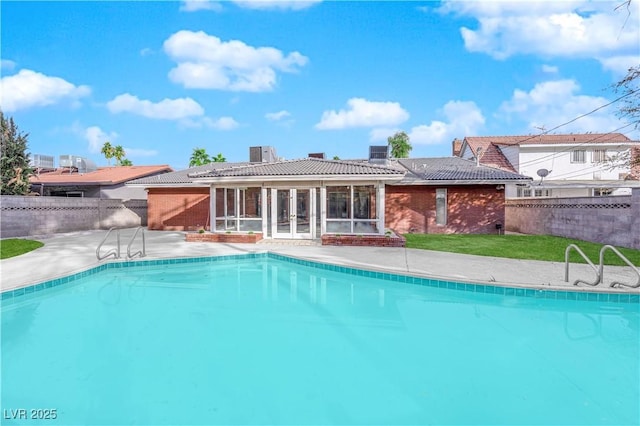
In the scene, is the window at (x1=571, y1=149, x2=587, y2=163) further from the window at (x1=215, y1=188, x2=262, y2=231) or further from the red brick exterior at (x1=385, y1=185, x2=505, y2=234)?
the window at (x1=215, y1=188, x2=262, y2=231)

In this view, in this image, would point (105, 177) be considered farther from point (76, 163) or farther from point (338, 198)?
point (338, 198)

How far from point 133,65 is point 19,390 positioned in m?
23.7

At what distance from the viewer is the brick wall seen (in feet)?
66.4

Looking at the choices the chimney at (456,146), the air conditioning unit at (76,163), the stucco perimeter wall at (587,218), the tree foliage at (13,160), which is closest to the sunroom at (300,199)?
the stucco perimeter wall at (587,218)

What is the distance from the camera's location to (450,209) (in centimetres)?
1808

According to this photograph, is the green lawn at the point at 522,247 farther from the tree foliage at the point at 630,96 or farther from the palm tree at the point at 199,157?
the palm tree at the point at 199,157

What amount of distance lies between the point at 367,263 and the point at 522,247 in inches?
259

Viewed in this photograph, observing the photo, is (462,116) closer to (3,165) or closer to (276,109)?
(276,109)

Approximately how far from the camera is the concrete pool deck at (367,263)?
26.0 feet

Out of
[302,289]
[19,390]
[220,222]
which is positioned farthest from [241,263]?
[19,390]

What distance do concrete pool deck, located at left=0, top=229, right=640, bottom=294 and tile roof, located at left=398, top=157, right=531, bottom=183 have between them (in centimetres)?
678

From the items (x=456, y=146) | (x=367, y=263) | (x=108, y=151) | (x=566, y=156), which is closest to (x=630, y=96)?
(x=367, y=263)

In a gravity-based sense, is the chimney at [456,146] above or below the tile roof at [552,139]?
above

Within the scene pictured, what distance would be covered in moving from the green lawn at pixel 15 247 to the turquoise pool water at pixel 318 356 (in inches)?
208
